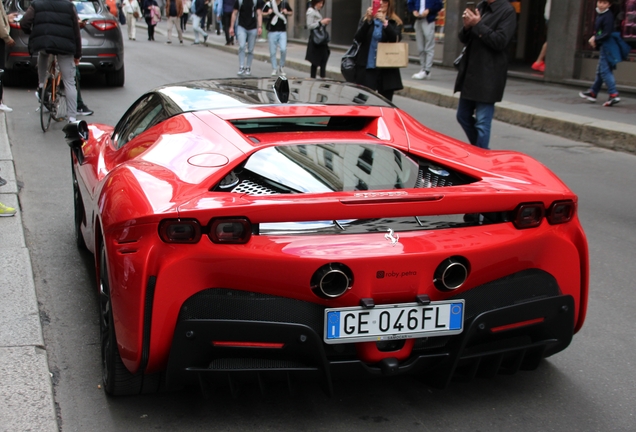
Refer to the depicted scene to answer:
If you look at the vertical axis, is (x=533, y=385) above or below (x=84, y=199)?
below

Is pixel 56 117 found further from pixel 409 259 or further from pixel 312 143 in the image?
pixel 409 259

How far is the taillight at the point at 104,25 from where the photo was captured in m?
13.9

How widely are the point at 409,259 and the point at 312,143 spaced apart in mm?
820

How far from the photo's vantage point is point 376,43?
32.8ft

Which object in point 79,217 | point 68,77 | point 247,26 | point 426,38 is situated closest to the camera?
point 79,217

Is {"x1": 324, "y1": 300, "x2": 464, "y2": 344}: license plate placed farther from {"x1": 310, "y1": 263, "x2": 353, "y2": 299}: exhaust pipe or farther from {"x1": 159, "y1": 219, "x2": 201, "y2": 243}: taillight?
{"x1": 159, "y1": 219, "x2": 201, "y2": 243}: taillight

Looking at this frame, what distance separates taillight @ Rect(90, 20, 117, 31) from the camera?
1392 cm

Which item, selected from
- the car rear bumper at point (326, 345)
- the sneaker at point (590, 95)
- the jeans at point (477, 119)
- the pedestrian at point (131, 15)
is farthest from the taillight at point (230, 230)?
the pedestrian at point (131, 15)

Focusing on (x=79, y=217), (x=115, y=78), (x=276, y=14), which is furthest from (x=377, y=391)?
(x=276, y=14)

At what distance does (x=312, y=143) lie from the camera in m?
3.56

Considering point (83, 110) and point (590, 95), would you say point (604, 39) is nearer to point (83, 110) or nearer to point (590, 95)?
point (590, 95)

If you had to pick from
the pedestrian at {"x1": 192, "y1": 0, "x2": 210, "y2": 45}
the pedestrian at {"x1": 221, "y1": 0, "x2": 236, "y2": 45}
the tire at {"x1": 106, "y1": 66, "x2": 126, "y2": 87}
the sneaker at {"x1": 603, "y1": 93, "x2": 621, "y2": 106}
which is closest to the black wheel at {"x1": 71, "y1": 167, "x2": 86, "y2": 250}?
the tire at {"x1": 106, "y1": 66, "x2": 126, "y2": 87}

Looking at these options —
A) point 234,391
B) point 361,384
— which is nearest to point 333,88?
point 361,384

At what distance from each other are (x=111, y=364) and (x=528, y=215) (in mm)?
1790
